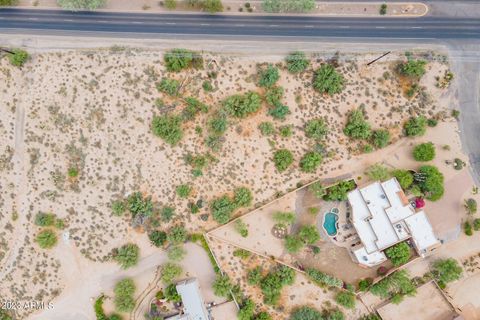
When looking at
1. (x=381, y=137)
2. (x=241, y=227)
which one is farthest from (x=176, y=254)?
(x=381, y=137)

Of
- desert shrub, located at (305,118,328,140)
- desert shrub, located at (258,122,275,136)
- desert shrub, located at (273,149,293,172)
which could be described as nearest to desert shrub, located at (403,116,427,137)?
desert shrub, located at (305,118,328,140)

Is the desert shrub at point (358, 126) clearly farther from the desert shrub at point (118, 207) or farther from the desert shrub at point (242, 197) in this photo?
the desert shrub at point (118, 207)

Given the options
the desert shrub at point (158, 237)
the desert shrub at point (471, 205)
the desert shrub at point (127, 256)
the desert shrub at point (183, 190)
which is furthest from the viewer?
the desert shrub at point (158, 237)

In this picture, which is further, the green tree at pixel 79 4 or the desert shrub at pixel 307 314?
the desert shrub at pixel 307 314

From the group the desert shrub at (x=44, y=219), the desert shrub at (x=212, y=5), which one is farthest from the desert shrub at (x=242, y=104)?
the desert shrub at (x=44, y=219)

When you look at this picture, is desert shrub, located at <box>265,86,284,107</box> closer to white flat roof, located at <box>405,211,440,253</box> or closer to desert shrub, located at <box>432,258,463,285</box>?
white flat roof, located at <box>405,211,440,253</box>

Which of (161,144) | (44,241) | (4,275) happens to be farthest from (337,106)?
(4,275)
